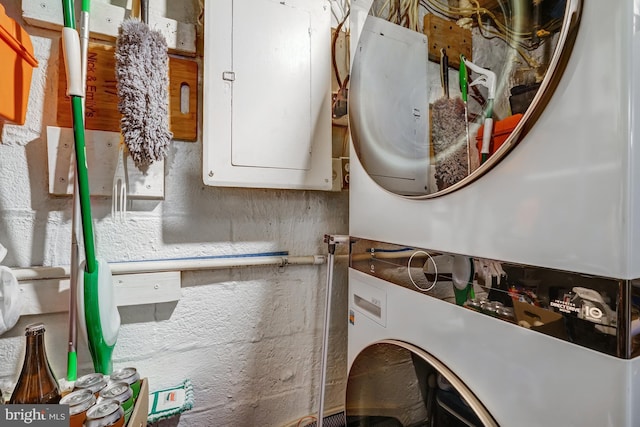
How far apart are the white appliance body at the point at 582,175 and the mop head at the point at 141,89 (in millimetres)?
720

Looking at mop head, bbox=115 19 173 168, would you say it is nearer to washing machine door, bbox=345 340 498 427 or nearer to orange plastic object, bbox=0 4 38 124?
orange plastic object, bbox=0 4 38 124

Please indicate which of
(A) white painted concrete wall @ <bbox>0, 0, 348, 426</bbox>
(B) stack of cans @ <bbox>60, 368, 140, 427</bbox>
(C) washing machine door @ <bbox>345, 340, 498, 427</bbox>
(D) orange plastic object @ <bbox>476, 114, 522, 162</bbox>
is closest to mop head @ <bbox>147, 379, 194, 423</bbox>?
(A) white painted concrete wall @ <bbox>0, 0, 348, 426</bbox>

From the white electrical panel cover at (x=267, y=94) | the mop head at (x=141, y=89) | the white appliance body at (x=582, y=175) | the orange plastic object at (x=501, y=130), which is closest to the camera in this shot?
the white appliance body at (x=582, y=175)

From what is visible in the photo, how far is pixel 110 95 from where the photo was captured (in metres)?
0.84

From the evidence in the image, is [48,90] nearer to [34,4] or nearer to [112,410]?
[34,4]

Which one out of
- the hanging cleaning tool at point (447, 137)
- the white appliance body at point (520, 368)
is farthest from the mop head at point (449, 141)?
the white appliance body at point (520, 368)

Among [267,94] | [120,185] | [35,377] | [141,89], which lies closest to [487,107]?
[267,94]

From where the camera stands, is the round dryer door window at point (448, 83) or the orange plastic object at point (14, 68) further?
the orange plastic object at point (14, 68)

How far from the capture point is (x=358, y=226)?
0.87 m

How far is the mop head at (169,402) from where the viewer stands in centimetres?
81

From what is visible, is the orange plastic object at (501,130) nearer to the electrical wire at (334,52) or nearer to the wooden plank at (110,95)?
the electrical wire at (334,52)

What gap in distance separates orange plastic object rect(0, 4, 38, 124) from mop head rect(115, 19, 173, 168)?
0.17 m

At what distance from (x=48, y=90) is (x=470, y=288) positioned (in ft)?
3.48

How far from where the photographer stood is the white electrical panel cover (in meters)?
0.87
